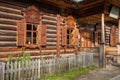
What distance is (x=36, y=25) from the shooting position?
1006 centimetres

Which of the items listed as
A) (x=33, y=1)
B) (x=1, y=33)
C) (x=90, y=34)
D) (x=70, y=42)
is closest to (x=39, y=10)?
(x=33, y=1)

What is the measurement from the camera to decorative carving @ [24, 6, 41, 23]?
9.20m

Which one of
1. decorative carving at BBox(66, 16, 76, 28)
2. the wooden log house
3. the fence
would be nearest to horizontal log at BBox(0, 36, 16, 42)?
the wooden log house

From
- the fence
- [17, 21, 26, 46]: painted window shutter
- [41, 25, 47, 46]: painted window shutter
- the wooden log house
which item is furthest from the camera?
[41, 25, 47, 46]: painted window shutter

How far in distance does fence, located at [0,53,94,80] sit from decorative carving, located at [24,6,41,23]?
2.60 m

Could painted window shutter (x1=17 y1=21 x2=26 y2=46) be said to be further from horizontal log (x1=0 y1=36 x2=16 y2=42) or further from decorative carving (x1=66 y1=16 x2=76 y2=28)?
decorative carving (x1=66 y1=16 x2=76 y2=28)

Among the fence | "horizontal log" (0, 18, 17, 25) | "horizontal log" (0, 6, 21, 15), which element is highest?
"horizontal log" (0, 6, 21, 15)

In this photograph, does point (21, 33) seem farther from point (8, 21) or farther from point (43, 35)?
point (43, 35)

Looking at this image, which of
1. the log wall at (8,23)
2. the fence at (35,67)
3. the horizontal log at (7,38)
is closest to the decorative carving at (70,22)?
the fence at (35,67)

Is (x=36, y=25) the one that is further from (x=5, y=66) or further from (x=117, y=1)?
(x=117, y=1)

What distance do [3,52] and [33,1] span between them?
342 cm

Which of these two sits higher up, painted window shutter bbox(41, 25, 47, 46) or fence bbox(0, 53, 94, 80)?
painted window shutter bbox(41, 25, 47, 46)

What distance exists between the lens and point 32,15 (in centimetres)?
944

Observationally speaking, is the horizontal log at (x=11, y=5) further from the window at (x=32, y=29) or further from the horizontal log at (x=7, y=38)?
the horizontal log at (x=7, y=38)
